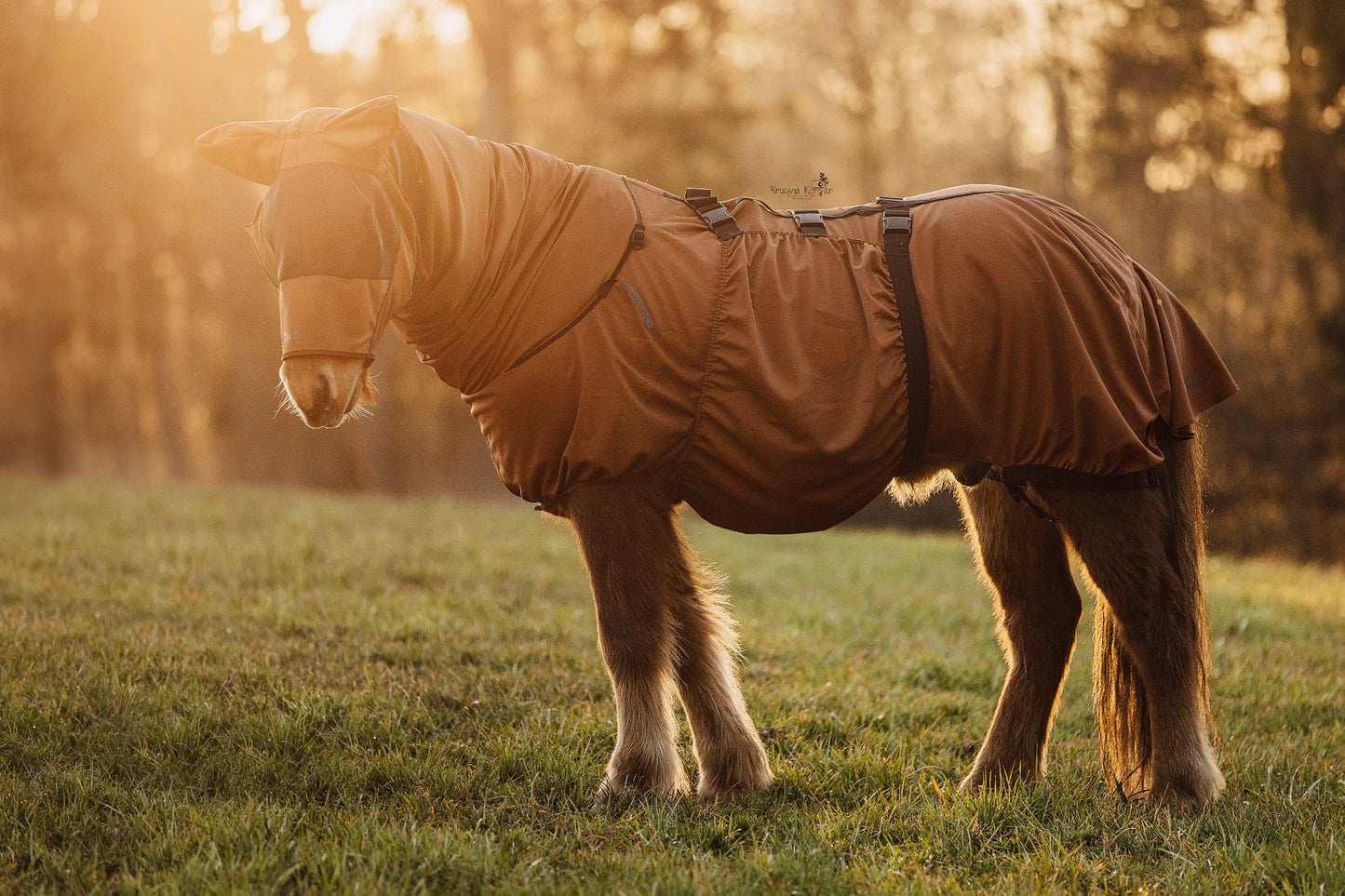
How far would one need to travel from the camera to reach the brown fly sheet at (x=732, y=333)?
290 cm

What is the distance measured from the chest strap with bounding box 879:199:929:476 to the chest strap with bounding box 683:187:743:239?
473mm

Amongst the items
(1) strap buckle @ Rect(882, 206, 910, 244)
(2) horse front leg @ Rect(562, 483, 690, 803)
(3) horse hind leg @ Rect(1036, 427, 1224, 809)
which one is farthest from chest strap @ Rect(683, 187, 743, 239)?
(3) horse hind leg @ Rect(1036, 427, 1224, 809)

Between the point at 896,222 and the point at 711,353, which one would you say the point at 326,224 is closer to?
the point at 711,353

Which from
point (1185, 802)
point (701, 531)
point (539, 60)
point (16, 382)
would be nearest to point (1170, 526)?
point (1185, 802)

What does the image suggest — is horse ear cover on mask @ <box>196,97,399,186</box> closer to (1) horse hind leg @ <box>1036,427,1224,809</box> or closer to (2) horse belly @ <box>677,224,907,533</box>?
(2) horse belly @ <box>677,224,907,533</box>

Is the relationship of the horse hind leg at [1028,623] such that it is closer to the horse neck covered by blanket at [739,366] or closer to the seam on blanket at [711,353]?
the horse neck covered by blanket at [739,366]

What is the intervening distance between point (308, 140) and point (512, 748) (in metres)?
2.07

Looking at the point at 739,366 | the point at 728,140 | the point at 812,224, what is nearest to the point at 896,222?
the point at 812,224

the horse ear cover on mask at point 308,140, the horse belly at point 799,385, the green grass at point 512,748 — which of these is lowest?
the green grass at point 512,748

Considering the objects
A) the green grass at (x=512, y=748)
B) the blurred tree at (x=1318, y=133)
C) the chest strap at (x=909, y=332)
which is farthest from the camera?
A: the blurred tree at (x=1318, y=133)

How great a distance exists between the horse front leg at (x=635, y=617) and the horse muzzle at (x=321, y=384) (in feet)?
2.34

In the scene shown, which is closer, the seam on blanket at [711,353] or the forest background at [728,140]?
the seam on blanket at [711,353]

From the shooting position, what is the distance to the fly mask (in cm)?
270

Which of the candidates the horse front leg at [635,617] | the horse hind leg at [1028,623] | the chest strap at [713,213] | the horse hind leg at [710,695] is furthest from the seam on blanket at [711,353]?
the horse hind leg at [1028,623]
